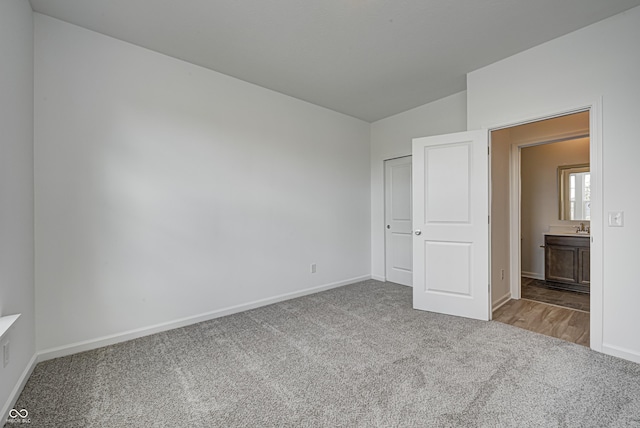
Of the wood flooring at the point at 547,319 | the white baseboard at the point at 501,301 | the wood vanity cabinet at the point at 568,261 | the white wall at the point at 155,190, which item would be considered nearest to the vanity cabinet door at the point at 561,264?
the wood vanity cabinet at the point at 568,261

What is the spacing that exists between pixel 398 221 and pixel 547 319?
2.17 m

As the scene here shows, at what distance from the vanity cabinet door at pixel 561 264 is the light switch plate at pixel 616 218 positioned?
2438mm

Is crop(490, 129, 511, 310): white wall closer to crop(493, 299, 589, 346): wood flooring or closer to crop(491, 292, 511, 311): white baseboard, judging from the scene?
crop(491, 292, 511, 311): white baseboard

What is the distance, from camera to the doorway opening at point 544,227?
3.26 meters

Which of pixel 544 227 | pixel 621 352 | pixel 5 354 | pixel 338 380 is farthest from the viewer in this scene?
pixel 544 227

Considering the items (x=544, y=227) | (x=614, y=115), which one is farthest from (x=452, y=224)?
(x=544, y=227)

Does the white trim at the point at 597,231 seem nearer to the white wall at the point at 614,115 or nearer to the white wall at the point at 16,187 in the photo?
the white wall at the point at 614,115

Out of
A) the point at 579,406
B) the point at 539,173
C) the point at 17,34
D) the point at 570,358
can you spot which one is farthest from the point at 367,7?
the point at 539,173

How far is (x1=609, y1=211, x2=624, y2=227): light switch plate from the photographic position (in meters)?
2.19

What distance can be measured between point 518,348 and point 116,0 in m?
4.15

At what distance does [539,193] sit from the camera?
4.84m

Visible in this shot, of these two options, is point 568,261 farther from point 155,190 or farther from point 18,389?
point 18,389

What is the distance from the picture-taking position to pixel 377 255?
15.7 feet

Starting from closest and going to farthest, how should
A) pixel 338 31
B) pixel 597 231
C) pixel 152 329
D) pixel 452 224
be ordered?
pixel 597 231
pixel 338 31
pixel 152 329
pixel 452 224
